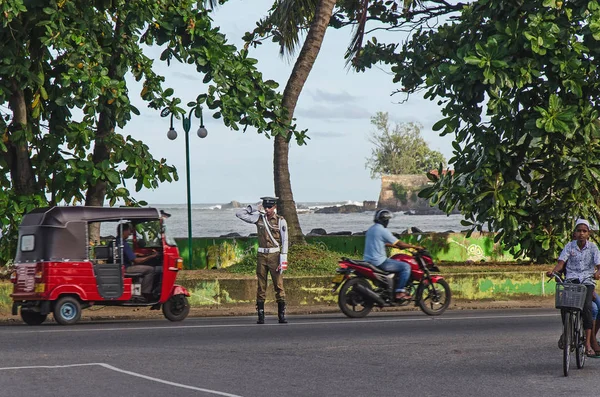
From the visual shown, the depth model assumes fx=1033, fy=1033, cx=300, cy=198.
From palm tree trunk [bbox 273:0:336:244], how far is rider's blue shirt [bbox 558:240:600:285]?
11465mm

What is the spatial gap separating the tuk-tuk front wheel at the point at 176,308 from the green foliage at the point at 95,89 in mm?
2881

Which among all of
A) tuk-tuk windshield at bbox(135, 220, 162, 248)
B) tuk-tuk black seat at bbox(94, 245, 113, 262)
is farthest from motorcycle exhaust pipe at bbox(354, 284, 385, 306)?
tuk-tuk black seat at bbox(94, 245, 113, 262)

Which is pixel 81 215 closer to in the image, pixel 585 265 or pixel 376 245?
pixel 376 245

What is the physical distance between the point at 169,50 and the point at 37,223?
4.28 meters

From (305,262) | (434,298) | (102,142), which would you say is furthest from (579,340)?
(102,142)

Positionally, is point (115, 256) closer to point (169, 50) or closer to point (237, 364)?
point (169, 50)

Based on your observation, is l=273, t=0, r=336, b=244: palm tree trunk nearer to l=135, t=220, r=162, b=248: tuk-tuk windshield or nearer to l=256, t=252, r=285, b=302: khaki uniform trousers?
l=135, t=220, r=162, b=248: tuk-tuk windshield

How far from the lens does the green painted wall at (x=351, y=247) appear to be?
23.8 meters

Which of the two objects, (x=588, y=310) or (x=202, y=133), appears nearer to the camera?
(x=588, y=310)

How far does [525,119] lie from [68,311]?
379 inches

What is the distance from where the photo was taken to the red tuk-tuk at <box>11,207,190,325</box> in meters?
15.9

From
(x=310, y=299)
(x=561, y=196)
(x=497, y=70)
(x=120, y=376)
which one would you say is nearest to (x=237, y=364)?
(x=120, y=376)

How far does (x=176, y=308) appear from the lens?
16.9m

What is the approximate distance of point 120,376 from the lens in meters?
10.7
